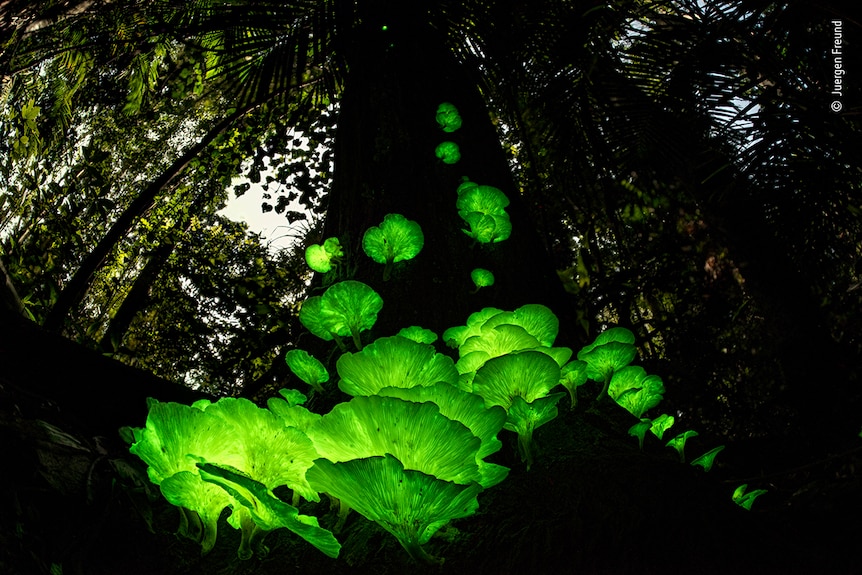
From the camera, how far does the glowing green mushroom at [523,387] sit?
87 centimetres

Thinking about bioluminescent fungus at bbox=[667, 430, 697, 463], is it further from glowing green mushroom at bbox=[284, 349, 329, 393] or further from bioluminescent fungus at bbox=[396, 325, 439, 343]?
glowing green mushroom at bbox=[284, 349, 329, 393]

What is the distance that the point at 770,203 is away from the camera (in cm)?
338

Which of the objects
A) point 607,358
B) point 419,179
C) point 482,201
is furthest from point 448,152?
point 607,358

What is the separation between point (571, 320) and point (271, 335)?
448cm

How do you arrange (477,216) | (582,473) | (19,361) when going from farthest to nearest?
(477,216), (19,361), (582,473)

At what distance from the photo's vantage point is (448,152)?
6.17ft

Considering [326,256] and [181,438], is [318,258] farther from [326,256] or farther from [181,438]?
[181,438]

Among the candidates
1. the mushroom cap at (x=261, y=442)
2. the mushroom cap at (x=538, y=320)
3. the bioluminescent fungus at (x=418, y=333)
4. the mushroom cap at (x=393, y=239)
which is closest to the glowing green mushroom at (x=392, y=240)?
the mushroom cap at (x=393, y=239)

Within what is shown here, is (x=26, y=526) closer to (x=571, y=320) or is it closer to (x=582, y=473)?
(x=582, y=473)

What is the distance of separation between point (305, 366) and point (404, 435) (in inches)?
23.4

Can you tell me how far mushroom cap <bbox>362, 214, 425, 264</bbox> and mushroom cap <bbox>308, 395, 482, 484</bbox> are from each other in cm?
87

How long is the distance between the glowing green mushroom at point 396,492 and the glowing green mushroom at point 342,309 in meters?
0.61

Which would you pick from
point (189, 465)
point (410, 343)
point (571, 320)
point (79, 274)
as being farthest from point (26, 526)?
point (79, 274)

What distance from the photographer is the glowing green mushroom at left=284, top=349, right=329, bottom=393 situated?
3.77 feet
